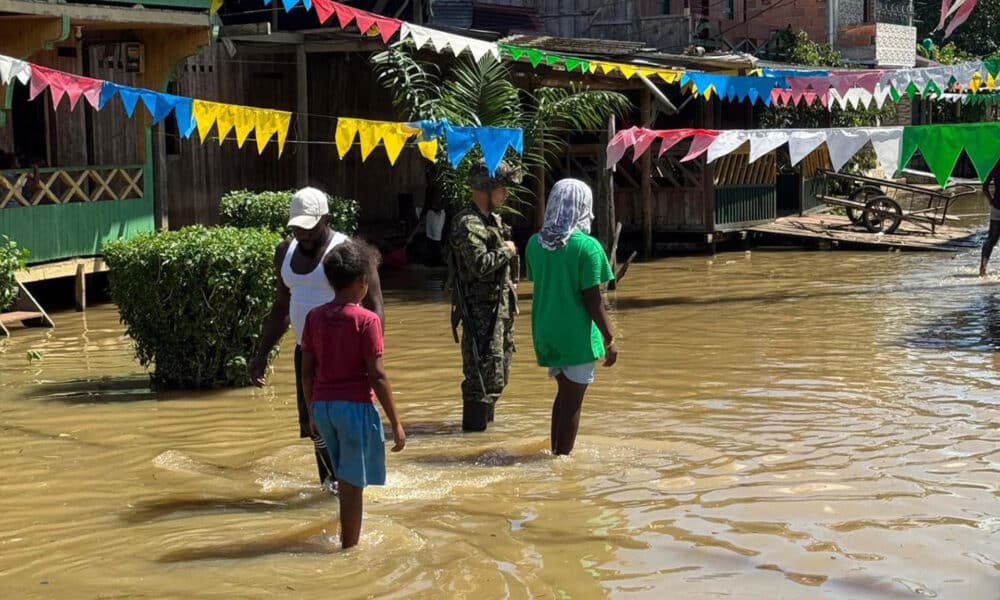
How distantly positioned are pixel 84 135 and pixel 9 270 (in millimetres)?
4974

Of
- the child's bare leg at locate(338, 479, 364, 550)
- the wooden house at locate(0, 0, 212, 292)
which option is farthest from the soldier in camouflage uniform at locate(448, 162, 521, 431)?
the wooden house at locate(0, 0, 212, 292)

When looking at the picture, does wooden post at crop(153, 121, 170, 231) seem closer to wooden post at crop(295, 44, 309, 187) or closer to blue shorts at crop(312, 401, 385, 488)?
wooden post at crop(295, 44, 309, 187)

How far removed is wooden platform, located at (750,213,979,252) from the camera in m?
20.8

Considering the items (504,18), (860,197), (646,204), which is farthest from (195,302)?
(860,197)

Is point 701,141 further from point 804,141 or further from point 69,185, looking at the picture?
point 69,185

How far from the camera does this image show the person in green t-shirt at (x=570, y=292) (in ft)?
22.6

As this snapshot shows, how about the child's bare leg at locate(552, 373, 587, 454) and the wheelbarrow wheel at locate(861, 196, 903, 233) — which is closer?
the child's bare leg at locate(552, 373, 587, 454)

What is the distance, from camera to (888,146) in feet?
41.8

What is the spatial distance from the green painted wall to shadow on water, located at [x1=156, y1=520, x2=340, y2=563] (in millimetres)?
8789

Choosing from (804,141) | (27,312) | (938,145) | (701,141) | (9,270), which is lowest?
(27,312)

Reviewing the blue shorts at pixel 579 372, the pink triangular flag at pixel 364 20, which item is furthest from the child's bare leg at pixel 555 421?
the pink triangular flag at pixel 364 20

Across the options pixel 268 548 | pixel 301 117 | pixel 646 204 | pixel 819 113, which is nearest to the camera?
pixel 268 548

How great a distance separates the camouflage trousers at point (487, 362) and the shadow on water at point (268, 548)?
2.17m

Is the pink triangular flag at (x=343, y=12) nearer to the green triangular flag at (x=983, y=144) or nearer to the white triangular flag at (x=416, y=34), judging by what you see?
the white triangular flag at (x=416, y=34)
